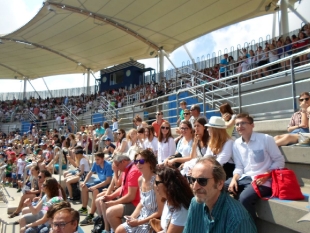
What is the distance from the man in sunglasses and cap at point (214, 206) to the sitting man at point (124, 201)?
6.89 feet

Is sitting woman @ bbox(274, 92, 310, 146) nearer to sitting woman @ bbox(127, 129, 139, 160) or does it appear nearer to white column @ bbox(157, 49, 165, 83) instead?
sitting woman @ bbox(127, 129, 139, 160)

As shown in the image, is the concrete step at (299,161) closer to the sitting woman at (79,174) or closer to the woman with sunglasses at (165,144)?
the woman with sunglasses at (165,144)

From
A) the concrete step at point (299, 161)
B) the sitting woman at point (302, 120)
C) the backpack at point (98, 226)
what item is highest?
the sitting woman at point (302, 120)

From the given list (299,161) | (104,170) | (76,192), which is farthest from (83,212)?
(299,161)

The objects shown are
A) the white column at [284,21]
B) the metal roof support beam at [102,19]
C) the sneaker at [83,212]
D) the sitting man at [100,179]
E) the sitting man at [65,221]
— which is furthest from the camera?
the metal roof support beam at [102,19]

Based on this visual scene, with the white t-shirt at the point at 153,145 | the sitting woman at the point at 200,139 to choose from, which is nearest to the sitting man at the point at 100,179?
the white t-shirt at the point at 153,145

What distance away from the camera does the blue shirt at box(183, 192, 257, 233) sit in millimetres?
1868

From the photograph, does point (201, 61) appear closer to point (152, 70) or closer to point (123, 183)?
point (152, 70)

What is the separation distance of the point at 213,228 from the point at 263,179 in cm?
94

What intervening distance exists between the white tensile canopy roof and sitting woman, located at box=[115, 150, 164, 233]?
39.9ft

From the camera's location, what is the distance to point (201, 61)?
17953 mm

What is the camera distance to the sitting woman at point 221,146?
322cm

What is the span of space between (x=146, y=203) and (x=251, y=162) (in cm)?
134

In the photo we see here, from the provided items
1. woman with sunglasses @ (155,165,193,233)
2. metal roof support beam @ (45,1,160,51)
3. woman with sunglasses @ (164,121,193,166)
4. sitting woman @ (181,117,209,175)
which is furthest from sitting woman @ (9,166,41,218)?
metal roof support beam @ (45,1,160,51)
